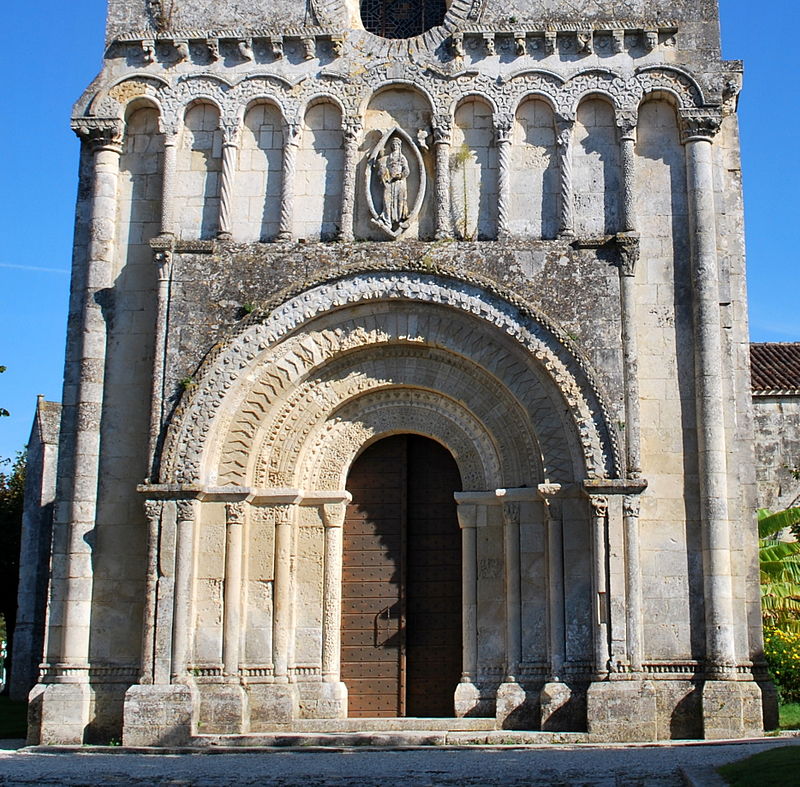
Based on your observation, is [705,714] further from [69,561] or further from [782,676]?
[69,561]

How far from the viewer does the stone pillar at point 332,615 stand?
613 inches

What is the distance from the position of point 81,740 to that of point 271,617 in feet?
9.25

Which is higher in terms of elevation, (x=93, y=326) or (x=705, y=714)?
(x=93, y=326)

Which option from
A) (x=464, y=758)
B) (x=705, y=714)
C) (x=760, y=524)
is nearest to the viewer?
(x=464, y=758)

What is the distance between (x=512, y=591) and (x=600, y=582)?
123 cm

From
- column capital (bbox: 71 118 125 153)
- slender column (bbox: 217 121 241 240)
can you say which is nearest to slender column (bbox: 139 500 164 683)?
slender column (bbox: 217 121 241 240)

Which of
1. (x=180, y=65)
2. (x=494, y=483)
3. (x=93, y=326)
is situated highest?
(x=180, y=65)

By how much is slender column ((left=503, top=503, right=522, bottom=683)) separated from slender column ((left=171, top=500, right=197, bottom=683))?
13.5 feet

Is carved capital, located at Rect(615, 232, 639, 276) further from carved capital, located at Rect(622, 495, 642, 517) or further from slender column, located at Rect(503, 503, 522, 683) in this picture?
slender column, located at Rect(503, 503, 522, 683)

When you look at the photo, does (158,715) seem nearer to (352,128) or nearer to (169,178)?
(169,178)

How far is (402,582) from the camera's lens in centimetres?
1630

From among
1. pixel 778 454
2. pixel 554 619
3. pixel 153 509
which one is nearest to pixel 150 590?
pixel 153 509

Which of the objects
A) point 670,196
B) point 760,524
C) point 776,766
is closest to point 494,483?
point 670,196

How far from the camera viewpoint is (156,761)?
43.4ft
